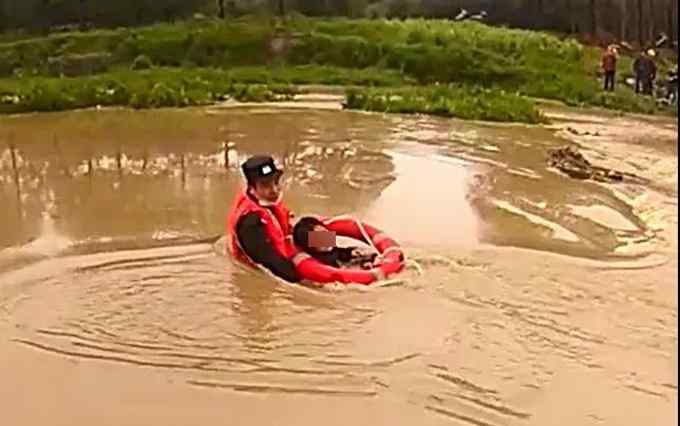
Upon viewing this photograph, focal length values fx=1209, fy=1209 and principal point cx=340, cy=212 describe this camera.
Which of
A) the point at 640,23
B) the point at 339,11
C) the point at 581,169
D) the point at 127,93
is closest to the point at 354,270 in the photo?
the point at 581,169

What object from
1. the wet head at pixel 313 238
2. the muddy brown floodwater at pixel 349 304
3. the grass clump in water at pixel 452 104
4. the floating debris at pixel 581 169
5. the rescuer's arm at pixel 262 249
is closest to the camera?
the muddy brown floodwater at pixel 349 304

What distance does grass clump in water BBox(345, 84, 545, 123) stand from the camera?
757 inches

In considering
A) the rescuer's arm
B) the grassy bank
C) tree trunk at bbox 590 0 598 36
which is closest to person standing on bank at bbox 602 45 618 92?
the grassy bank

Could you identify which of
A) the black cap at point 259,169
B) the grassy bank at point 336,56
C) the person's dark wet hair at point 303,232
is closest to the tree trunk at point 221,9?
the grassy bank at point 336,56

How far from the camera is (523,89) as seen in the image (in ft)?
81.1

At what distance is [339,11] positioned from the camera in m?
36.8

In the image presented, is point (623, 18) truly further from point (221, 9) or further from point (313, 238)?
point (313, 238)

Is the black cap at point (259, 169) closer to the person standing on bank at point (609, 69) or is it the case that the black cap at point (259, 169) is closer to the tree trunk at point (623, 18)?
the person standing on bank at point (609, 69)

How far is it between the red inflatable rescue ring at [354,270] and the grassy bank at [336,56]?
13053 millimetres

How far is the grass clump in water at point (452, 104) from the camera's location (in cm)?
1923

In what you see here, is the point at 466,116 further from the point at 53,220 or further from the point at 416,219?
the point at 53,220

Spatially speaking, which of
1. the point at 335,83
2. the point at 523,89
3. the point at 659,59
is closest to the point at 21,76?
the point at 335,83

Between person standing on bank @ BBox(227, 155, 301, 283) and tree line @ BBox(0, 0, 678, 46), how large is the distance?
24191 millimetres

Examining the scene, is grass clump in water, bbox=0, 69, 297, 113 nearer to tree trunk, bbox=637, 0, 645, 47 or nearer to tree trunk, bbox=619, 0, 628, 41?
tree trunk, bbox=637, 0, 645, 47
